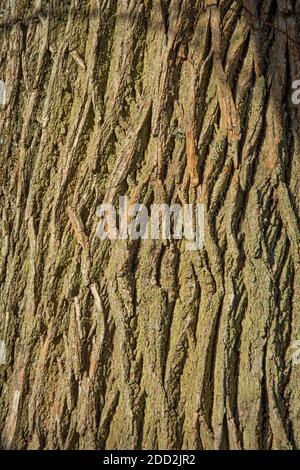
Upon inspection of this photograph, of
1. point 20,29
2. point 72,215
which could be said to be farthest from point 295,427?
point 20,29

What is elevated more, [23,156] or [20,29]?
[20,29]

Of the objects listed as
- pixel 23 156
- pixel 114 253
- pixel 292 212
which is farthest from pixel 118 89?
pixel 292 212

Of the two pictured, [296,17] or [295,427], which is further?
[296,17]

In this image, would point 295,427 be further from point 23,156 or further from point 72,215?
point 23,156
